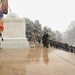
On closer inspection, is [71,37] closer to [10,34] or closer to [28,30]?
[28,30]

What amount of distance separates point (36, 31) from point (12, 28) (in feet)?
55.6

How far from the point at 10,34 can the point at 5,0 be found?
352 inches

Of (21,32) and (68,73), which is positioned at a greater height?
(21,32)

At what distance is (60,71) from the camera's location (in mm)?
7527

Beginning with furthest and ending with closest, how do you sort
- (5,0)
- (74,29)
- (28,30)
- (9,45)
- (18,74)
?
1. (74,29)
2. (28,30)
3. (9,45)
4. (5,0)
5. (18,74)

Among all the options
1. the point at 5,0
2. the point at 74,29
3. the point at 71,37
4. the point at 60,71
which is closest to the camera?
the point at 60,71

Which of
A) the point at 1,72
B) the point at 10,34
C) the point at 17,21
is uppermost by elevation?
the point at 17,21

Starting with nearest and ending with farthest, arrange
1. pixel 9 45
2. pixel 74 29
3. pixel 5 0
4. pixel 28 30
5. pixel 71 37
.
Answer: pixel 5 0, pixel 9 45, pixel 28 30, pixel 74 29, pixel 71 37

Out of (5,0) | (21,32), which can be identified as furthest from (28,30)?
(5,0)

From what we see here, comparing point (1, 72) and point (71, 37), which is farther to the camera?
point (71, 37)

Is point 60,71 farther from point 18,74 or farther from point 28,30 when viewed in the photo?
point 28,30

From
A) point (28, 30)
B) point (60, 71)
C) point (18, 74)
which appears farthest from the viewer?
point (28, 30)

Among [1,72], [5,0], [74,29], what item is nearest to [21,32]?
[5,0]

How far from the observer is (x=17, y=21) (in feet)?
67.0
